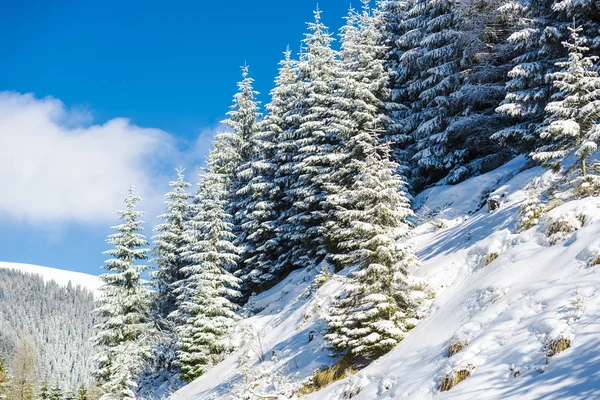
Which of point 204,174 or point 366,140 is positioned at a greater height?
point 204,174

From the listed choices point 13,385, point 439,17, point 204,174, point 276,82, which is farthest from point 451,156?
point 13,385

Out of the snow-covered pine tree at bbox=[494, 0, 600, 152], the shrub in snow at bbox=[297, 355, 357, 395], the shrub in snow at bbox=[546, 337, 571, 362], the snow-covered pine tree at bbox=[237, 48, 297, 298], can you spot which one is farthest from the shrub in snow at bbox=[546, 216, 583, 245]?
the snow-covered pine tree at bbox=[237, 48, 297, 298]

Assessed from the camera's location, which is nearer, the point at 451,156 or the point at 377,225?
the point at 377,225

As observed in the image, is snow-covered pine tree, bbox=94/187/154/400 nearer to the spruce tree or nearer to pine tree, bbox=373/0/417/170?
the spruce tree

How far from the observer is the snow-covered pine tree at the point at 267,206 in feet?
90.6

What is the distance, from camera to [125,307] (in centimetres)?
2542

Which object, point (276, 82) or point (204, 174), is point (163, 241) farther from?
point (276, 82)

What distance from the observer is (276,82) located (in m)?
32.9

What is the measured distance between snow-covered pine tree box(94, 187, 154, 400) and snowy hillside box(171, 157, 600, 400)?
788 centimetres

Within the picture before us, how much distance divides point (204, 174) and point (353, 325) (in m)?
24.3

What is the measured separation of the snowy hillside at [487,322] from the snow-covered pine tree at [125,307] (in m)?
7.88

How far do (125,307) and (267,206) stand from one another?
9.98 meters

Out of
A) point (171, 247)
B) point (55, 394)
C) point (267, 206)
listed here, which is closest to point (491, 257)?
point (267, 206)

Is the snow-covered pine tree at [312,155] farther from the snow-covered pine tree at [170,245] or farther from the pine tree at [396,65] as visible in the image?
the snow-covered pine tree at [170,245]
